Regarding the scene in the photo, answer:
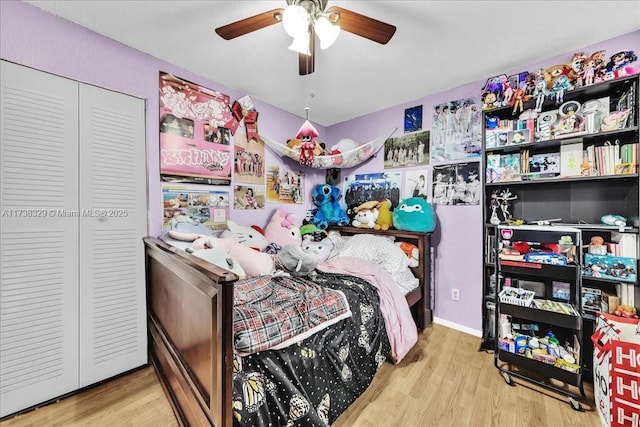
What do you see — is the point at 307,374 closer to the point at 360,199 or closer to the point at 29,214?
the point at 29,214

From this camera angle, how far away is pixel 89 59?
1.71 metres

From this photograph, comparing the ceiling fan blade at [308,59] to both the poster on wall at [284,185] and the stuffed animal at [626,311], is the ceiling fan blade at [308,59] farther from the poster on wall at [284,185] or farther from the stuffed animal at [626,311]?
the stuffed animal at [626,311]

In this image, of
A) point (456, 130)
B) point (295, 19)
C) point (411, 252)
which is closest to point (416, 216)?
point (411, 252)

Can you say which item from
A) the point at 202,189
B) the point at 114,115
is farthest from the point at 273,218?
the point at 114,115

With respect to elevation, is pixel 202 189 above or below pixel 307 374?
above

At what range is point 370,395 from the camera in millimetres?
1603

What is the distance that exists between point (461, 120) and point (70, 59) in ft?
9.91

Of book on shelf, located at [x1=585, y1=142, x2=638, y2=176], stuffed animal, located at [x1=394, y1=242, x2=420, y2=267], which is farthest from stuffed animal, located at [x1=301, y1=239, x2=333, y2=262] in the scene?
book on shelf, located at [x1=585, y1=142, x2=638, y2=176]

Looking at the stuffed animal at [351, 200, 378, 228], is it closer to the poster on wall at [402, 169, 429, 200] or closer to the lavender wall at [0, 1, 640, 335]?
the poster on wall at [402, 169, 429, 200]

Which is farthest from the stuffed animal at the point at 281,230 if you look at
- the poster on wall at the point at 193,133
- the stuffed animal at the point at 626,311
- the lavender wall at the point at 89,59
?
the stuffed animal at the point at 626,311

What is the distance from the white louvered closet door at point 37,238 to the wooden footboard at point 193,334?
0.46 m

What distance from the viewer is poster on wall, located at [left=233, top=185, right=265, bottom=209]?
8.43 feet

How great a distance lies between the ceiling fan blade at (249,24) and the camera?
1271 millimetres

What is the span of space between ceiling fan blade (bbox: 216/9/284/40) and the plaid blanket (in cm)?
142
